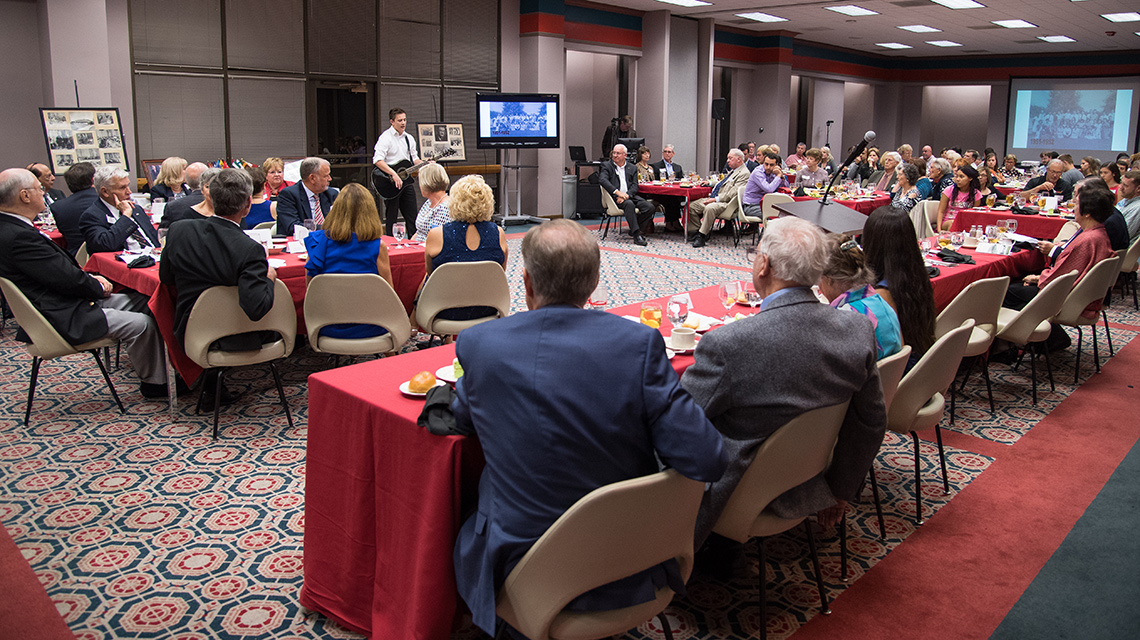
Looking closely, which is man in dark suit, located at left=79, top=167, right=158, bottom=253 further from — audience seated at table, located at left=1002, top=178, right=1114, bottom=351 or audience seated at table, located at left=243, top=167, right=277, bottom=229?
audience seated at table, located at left=1002, top=178, right=1114, bottom=351

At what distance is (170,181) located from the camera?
7.14 m

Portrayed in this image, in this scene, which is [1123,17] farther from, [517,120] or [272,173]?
[272,173]

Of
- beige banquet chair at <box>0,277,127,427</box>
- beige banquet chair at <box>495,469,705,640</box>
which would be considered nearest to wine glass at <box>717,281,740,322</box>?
beige banquet chair at <box>495,469,705,640</box>

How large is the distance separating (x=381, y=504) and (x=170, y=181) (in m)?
5.84

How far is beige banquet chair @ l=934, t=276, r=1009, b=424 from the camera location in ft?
13.7

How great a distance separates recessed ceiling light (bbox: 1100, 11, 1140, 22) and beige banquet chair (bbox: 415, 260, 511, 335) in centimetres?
1498

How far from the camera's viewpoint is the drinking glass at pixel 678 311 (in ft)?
11.5

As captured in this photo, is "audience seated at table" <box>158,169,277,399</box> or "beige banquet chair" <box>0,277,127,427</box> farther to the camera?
"beige banquet chair" <box>0,277,127,427</box>

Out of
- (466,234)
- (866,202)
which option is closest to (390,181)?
(466,234)

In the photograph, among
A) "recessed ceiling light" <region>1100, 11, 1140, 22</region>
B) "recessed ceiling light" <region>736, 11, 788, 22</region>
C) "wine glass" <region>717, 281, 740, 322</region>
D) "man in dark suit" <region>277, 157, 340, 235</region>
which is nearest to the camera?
"wine glass" <region>717, 281, 740, 322</region>

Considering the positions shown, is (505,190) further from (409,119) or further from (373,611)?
(373,611)

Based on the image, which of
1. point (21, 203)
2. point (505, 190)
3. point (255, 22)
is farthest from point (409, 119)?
point (21, 203)

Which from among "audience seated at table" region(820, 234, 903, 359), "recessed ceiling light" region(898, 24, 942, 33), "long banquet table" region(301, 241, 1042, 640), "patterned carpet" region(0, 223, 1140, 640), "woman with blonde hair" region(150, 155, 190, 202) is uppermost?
"recessed ceiling light" region(898, 24, 942, 33)

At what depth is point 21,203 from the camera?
429 cm
